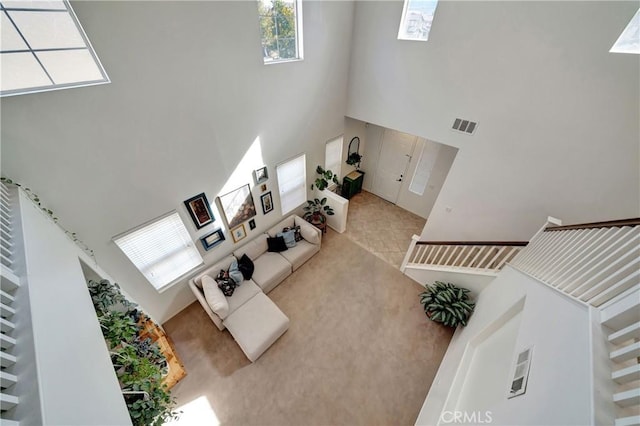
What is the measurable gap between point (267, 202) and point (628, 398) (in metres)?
4.66

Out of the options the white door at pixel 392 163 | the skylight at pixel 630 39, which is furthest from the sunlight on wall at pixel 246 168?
the skylight at pixel 630 39

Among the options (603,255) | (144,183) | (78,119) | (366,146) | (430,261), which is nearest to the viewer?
(603,255)

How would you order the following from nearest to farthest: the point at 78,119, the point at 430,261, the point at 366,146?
the point at 78,119 → the point at 430,261 → the point at 366,146

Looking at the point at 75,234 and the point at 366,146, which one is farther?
the point at 366,146

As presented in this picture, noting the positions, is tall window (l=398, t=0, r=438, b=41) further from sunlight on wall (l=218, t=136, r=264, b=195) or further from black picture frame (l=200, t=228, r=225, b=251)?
black picture frame (l=200, t=228, r=225, b=251)

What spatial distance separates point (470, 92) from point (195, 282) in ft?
18.6

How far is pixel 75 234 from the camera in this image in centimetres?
261

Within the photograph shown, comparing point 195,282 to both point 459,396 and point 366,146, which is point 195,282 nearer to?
point 459,396

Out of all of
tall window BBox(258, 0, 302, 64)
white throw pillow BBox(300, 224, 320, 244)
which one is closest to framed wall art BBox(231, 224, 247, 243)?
white throw pillow BBox(300, 224, 320, 244)

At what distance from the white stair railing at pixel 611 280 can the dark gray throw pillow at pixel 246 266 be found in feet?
13.6

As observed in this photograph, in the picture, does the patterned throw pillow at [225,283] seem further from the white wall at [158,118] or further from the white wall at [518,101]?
the white wall at [518,101]

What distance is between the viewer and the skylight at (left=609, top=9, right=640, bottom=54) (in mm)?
2459

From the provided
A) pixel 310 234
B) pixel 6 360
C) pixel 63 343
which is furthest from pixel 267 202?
pixel 6 360

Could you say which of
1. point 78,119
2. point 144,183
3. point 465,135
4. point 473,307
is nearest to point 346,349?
point 473,307
